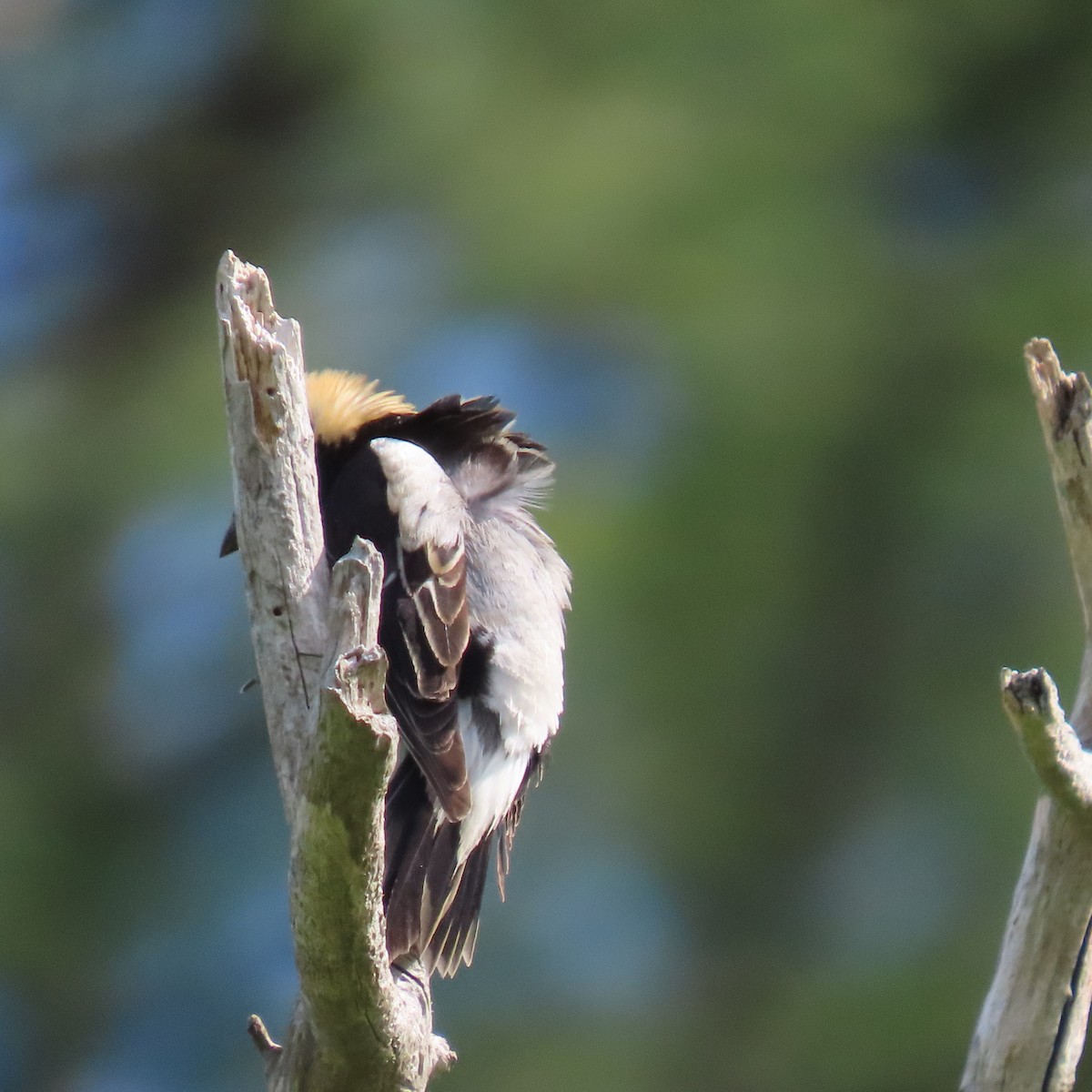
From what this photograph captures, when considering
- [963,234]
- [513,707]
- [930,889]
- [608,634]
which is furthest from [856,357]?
[513,707]

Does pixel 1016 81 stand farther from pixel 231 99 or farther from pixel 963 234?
pixel 231 99

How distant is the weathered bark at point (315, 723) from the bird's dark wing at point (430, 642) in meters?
0.26

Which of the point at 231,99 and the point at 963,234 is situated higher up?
the point at 231,99

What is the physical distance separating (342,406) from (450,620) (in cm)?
65

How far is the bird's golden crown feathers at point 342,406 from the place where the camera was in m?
2.86

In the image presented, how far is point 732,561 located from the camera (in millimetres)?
4098

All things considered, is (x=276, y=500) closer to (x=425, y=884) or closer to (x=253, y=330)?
(x=253, y=330)

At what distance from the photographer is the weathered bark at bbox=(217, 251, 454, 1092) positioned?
170cm

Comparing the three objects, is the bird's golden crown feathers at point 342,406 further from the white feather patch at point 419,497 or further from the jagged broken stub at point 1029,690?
the jagged broken stub at point 1029,690

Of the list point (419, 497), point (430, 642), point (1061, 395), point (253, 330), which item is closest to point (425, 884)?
point (430, 642)

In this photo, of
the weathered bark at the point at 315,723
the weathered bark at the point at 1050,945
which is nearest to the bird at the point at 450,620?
the weathered bark at the point at 315,723

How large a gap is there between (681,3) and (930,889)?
9.08ft

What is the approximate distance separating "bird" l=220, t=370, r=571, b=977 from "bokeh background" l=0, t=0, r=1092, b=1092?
100 centimetres

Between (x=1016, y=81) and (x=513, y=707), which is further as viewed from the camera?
(x=1016, y=81)
